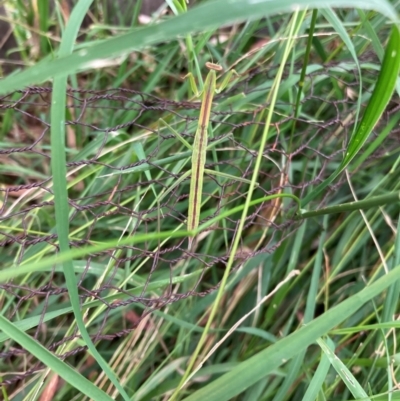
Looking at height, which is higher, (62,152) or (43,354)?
(62,152)

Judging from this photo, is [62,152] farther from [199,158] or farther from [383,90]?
[383,90]

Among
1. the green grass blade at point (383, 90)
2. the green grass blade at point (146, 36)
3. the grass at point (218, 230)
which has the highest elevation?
the green grass blade at point (146, 36)

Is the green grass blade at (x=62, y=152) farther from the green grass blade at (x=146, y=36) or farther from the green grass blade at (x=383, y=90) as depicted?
the green grass blade at (x=383, y=90)

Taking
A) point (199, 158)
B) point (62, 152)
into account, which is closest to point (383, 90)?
point (199, 158)

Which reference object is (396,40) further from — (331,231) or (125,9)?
(125,9)

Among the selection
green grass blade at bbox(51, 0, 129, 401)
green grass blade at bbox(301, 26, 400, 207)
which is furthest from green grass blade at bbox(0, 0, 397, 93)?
green grass blade at bbox(301, 26, 400, 207)

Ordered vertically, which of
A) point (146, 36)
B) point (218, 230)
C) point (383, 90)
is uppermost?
point (146, 36)

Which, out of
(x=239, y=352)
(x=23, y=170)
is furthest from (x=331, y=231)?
Answer: (x=23, y=170)

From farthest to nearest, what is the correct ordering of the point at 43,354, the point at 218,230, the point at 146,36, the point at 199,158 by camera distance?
1. the point at 218,230
2. the point at 199,158
3. the point at 43,354
4. the point at 146,36

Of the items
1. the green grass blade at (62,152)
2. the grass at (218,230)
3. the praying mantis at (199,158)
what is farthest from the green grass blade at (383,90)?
the green grass blade at (62,152)

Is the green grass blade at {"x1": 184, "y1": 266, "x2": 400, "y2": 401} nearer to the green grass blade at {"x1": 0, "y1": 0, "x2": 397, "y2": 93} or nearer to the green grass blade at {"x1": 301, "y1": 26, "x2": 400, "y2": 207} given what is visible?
the green grass blade at {"x1": 301, "y1": 26, "x2": 400, "y2": 207}

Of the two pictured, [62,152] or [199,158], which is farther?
[199,158]
